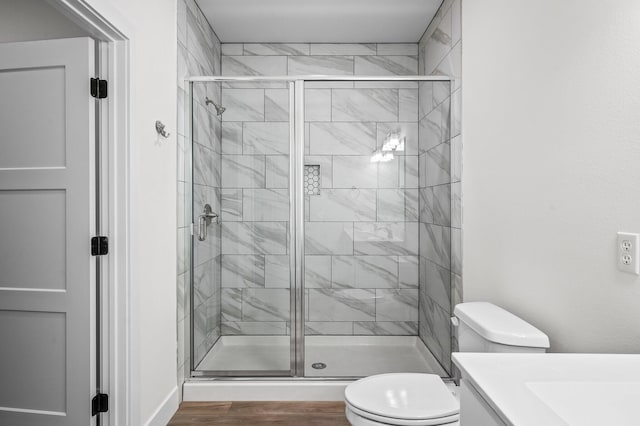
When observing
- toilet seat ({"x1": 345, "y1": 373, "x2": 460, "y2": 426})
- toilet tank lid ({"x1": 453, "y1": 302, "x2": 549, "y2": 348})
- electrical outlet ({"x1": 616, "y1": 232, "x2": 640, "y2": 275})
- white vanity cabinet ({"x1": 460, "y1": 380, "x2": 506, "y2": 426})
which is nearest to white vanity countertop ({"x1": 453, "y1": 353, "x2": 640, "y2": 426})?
white vanity cabinet ({"x1": 460, "y1": 380, "x2": 506, "y2": 426})

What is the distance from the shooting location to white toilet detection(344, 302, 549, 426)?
54.6 inches

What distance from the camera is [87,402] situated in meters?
1.68

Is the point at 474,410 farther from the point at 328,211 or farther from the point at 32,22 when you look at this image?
the point at 32,22

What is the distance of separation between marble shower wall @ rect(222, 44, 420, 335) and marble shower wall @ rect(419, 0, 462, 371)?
0.19 ft

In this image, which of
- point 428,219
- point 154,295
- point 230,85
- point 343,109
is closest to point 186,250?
point 154,295

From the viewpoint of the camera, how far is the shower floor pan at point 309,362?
2.34 metres

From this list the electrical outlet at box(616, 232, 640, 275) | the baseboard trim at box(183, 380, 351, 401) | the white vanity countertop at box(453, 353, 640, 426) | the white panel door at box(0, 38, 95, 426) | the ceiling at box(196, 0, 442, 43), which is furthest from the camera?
the ceiling at box(196, 0, 442, 43)

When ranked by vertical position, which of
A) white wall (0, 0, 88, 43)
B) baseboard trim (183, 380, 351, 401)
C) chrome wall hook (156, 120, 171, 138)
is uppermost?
white wall (0, 0, 88, 43)

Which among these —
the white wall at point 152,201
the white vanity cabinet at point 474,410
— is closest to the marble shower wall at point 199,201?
the white wall at point 152,201

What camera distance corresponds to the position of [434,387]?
1609 mm

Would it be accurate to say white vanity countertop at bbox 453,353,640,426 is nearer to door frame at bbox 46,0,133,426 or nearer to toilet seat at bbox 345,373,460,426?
toilet seat at bbox 345,373,460,426

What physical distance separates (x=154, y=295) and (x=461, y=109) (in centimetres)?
203

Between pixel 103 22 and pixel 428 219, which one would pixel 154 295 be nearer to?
pixel 103 22

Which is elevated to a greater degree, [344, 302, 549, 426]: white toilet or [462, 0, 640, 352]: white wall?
[462, 0, 640, 352]: white wall
